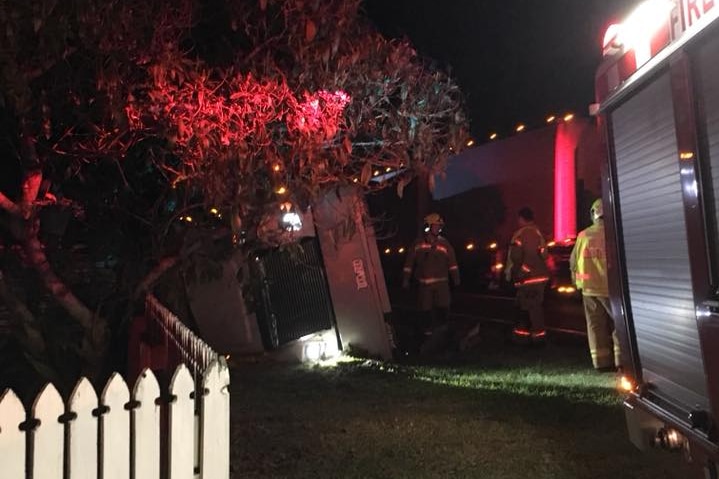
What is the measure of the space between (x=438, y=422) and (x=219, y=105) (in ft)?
11.3

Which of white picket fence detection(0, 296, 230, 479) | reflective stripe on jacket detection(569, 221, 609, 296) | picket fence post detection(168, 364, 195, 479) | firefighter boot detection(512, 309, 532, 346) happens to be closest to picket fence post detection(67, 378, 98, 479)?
white picket fence detection(0, 296, 230, 479)

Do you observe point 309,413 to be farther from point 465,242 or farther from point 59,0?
point 465,242

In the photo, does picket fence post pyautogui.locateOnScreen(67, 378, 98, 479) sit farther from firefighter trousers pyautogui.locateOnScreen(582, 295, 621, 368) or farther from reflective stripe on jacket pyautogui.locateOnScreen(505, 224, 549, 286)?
reflective stripe on jacket pyautogui.locateOnScreen(505, 224, 549, 286)

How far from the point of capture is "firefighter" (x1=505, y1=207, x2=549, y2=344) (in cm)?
895

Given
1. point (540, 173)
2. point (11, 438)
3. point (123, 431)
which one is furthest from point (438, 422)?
point (540, 173)

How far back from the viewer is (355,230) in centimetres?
864

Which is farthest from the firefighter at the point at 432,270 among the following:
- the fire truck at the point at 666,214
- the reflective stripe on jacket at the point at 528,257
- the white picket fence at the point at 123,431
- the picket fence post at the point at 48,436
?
the picket fence post at the point at 48,436

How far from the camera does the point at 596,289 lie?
736 cm

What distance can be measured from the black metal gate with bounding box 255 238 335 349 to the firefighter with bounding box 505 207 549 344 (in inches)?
96.1

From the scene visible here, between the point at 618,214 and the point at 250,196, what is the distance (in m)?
3.67

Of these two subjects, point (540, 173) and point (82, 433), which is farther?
point (540, 173)

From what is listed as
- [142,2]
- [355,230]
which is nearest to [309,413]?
[355,230]

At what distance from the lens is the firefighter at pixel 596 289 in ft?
23.8

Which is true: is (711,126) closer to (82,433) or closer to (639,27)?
(639,27)
